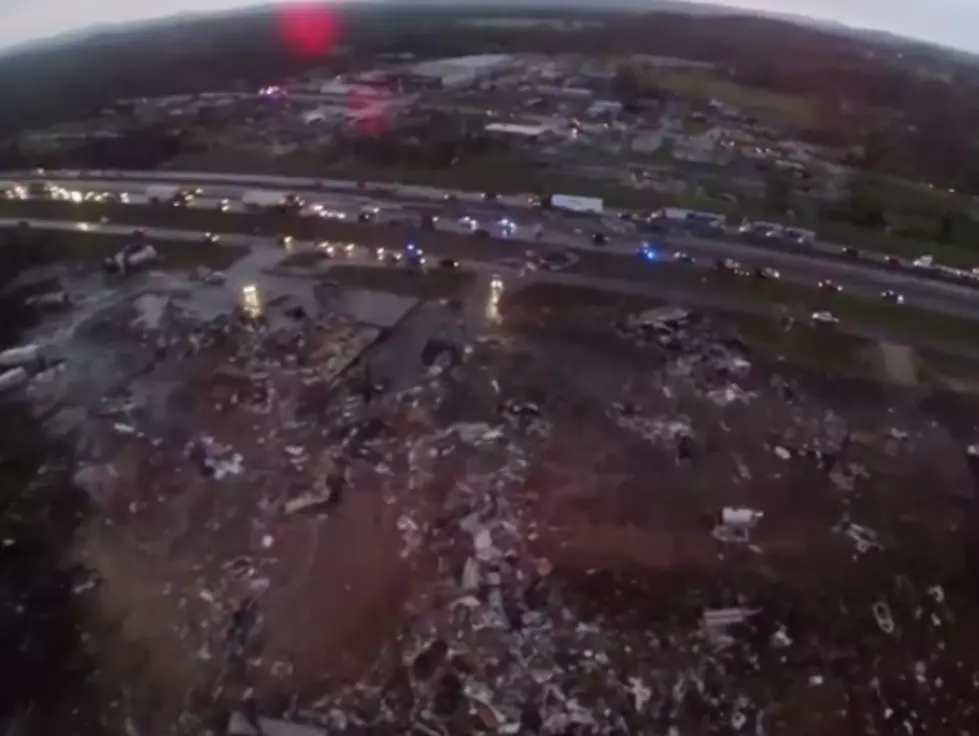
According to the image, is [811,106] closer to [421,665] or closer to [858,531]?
[858,531]

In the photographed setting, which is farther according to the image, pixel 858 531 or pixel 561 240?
pixel 561 240

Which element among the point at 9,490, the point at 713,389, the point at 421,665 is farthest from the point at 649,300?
the point at 9,490

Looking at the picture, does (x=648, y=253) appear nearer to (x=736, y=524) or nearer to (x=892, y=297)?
(x=892, y=297)

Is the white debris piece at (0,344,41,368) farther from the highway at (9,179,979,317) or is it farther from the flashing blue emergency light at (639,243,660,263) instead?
the flashing blue emergency light at (639,243,660,263)

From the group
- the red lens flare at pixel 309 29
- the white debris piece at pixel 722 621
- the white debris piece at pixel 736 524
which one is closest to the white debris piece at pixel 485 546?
the white debris piece at pixel 722 621

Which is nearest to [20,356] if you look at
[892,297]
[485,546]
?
[485,546]

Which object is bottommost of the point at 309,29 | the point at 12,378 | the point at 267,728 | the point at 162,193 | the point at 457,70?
the point at 162,193

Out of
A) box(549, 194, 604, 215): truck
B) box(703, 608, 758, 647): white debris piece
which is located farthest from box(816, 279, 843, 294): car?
box(703, 608, 758, 647): white debris piece
